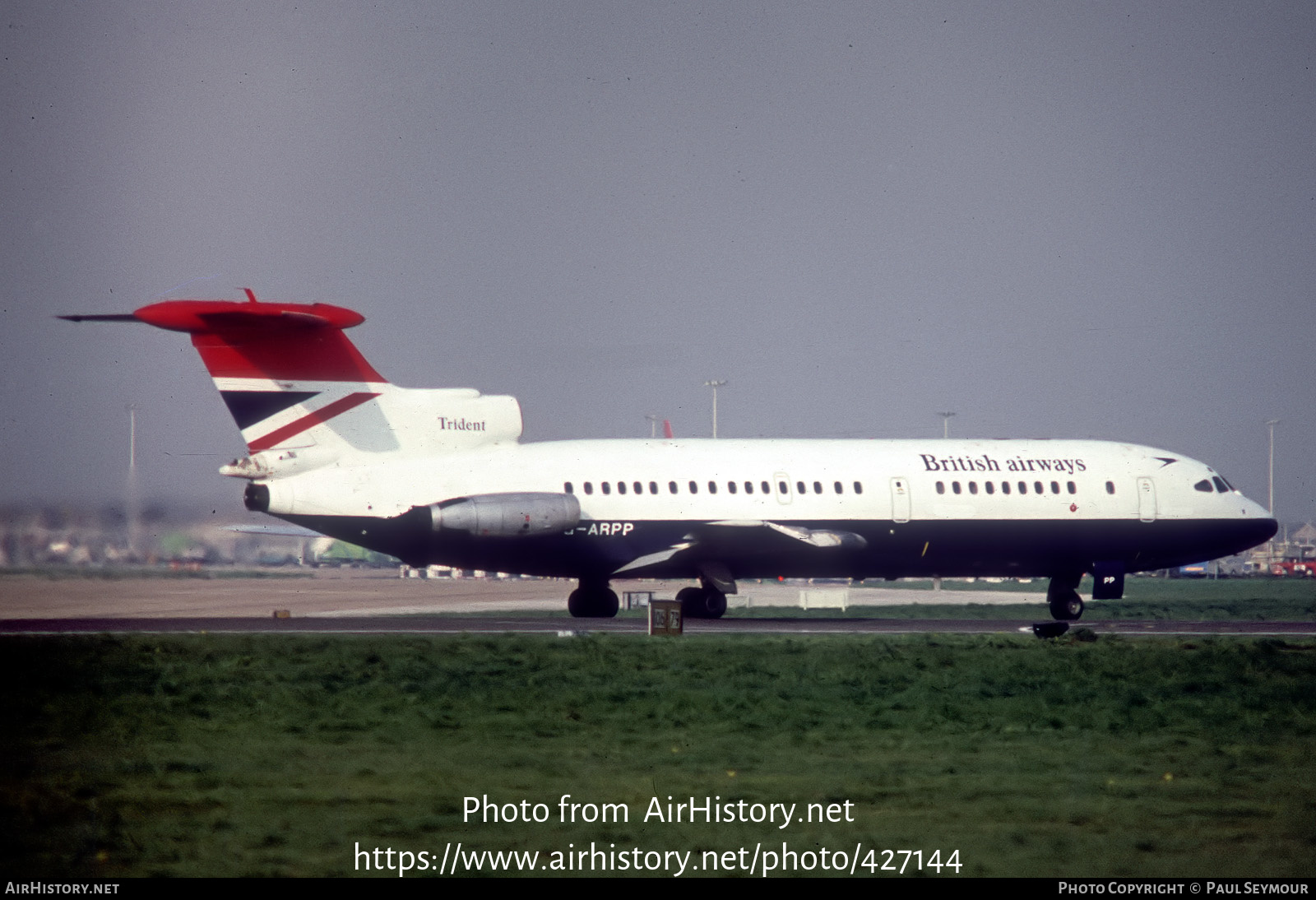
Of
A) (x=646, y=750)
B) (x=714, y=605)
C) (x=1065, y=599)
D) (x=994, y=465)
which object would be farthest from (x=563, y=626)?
(x=646, y=750)

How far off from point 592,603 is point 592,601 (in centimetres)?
4

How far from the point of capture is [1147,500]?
3847 centimetres

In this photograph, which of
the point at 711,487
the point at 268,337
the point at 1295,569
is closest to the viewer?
the point at 268,337

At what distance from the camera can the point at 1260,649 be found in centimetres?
2498

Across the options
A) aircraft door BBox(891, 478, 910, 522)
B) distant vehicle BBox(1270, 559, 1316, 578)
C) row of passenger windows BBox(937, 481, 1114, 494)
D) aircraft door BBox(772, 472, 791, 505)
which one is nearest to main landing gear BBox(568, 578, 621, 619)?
aircraft door BBox(772, 472, 791, 505)

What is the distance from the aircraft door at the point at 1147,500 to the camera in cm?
3841

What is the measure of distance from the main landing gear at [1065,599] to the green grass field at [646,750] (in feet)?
43.4

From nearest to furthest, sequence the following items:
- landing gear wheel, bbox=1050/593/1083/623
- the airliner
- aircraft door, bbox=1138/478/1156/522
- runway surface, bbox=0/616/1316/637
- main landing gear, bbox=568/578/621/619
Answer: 1. runway surface, bbox=0/616/1316/637
2. the airliner
3. main landing gear, bbox=568/578/621/619
4. landing gear wheel, bbox=1050/593/1083/623
5. aircraft door, bbox=1138/478/1156/522

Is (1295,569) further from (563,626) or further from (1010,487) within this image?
(563,626)

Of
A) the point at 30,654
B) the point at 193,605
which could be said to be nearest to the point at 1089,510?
the point at 193,605

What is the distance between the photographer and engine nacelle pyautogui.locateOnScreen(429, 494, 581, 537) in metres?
32.2

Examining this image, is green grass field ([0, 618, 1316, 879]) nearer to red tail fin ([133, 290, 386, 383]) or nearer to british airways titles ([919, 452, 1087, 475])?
red tail fin ([133, 290, 386, 383])

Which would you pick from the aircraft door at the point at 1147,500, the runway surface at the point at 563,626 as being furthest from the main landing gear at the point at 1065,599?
the runway surface at the point at 563,626

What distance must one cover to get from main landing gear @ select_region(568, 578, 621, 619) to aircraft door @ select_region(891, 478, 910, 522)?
7.03 m
